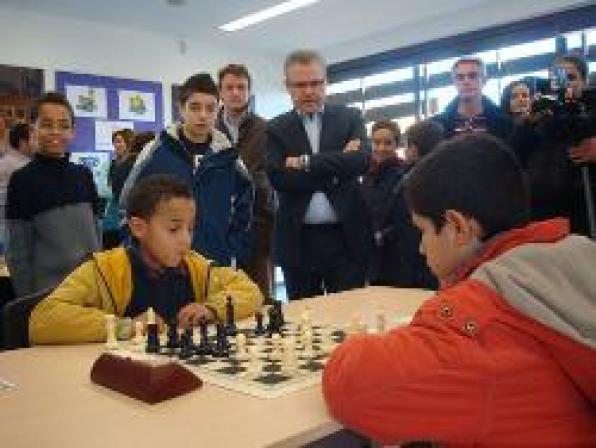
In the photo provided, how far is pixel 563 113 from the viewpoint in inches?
131

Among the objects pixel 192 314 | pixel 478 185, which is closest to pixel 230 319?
pixel 192 314

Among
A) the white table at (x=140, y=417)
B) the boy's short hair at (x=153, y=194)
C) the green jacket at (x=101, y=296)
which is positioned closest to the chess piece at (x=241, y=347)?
the white table at (x=140, y=417)

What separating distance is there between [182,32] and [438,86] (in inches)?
130

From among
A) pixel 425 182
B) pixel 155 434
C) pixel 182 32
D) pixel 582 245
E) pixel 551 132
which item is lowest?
pixel 155 434

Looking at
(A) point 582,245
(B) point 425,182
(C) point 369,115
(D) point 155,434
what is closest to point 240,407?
(D) point 155,434

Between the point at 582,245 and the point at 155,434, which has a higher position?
the point at 582,245

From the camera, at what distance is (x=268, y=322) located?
1958 mm

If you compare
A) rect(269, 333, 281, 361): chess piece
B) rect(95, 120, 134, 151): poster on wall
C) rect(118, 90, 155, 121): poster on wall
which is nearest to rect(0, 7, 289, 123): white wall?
rect(118, 90, 155, 121): poster on wall

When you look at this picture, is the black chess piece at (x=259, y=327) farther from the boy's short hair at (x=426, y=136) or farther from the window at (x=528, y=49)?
the window at (x=528, y=49)

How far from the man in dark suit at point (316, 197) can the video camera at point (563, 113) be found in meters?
0.91

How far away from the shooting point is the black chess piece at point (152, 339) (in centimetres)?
170

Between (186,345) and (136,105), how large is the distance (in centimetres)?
685

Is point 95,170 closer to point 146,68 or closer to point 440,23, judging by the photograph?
point 146,68

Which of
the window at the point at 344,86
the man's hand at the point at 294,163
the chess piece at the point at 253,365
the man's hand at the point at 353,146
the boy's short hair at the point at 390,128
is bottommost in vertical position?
the chess piece at the point at 253,365
